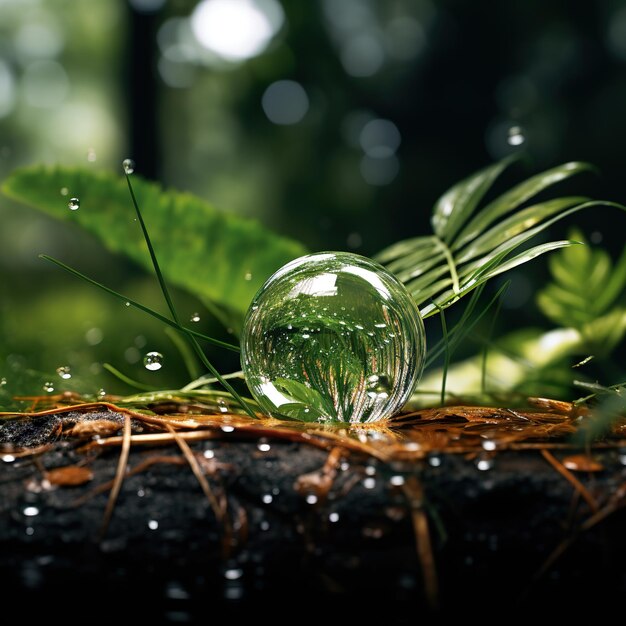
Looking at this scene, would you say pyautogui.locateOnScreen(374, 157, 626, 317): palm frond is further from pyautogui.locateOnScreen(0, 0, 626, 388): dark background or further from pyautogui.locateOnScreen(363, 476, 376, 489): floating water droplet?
pyautogui.locateOnScreen(0, 0, 626, 388): dark background

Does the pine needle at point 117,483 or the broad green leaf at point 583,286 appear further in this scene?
the broad green leaf at point 583,286

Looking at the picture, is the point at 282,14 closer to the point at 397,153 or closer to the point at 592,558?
the point at 397,153

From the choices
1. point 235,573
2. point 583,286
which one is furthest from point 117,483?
point 583,286

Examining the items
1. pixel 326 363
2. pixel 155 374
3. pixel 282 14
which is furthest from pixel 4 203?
pixel 326 363

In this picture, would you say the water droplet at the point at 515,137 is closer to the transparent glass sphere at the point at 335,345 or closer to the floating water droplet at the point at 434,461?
the transparent glass sphere at the point at 335,345

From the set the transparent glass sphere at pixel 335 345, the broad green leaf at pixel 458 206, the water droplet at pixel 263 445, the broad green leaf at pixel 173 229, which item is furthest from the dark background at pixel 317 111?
the water droplet at pixel 263 445
